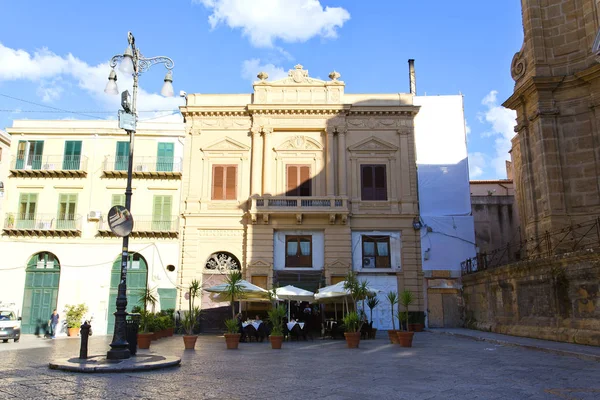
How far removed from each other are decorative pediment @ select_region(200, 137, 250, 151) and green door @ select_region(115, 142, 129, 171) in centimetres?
416

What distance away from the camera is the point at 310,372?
34.1 ft

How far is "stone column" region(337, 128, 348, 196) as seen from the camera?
89.0ft

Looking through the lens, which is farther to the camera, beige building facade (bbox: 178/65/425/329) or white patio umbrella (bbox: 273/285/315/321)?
beige building facade (bbox: 178/65/425/329)

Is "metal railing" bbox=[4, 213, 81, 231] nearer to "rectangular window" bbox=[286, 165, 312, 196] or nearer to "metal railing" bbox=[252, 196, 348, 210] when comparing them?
"metal railing" bbox=[252, 196, 348, 210]

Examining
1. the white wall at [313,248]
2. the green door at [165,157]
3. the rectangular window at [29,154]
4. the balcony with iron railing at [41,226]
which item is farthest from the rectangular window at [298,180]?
the rectangular window at [29,154]

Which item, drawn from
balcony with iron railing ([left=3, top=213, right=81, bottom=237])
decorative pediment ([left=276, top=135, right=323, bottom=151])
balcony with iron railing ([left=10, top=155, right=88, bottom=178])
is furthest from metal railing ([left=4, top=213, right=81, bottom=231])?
decorative pediment ([left=276, top=135, right=323, bottom=151])

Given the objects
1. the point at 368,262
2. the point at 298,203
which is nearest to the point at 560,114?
the point at 368,262

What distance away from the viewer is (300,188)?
2756 centimetres

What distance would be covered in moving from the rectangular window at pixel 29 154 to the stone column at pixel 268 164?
12.1 m

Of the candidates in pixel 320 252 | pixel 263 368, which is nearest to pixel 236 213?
pixel 320 252

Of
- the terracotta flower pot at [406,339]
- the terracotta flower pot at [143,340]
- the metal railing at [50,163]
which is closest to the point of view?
the terracotta flower pot at [143,340]

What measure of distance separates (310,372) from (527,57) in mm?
16453

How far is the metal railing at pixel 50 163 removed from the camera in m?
27.4

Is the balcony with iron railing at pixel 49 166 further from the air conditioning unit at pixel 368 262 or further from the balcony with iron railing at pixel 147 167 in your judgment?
the air conditioning unit at pixel 368 262
